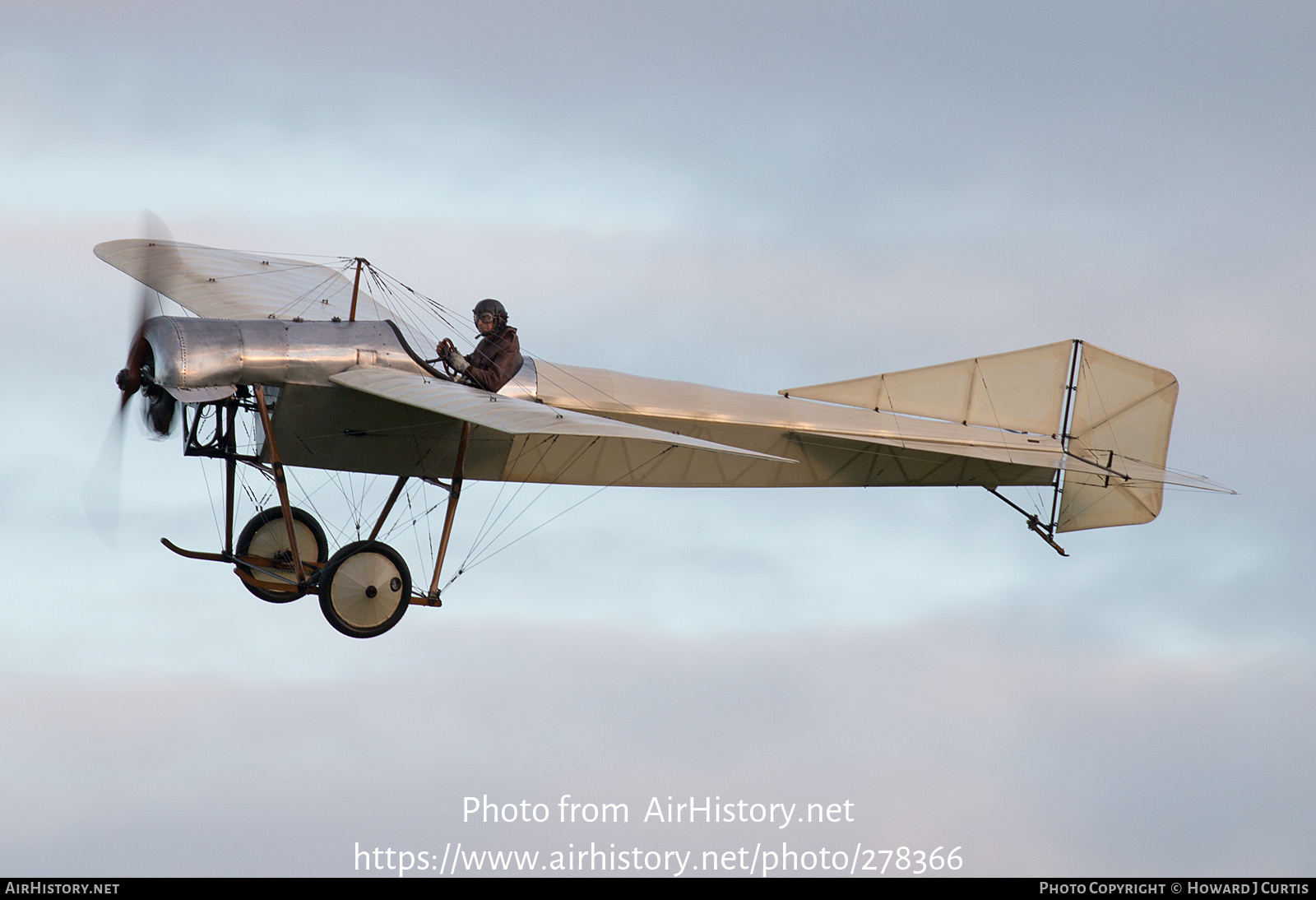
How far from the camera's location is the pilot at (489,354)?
54.2 ft

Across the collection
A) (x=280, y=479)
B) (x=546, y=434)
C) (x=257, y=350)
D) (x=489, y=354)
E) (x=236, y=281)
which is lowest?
(x=280, y=479)

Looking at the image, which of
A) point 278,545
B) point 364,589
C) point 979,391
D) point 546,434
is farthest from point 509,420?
point 979,391

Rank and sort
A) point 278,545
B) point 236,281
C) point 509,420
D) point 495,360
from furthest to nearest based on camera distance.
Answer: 1. point 236,281
2. point 278,545
3. point 495,360
4. point 509,420

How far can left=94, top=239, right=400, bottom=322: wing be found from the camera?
58.1ft

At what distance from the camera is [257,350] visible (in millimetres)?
15547

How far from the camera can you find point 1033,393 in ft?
61.6

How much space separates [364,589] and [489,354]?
2776 mm

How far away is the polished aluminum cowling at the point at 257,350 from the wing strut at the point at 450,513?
99 cm

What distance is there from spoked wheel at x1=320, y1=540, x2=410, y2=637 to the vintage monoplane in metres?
0.02

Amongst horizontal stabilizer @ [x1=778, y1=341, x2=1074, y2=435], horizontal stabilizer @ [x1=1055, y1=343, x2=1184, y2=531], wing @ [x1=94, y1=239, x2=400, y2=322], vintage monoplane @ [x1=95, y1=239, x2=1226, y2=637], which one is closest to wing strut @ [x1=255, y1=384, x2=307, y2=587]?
vintage monoplane @ [x1=95, y1=239, x2=1226, y2=637]

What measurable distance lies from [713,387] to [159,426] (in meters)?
5.95

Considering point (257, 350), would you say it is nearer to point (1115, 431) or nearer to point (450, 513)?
point (450, 513)

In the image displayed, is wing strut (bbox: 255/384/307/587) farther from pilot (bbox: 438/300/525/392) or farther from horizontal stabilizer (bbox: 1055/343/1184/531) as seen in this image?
horizontal stabilizer (bbox: 1055/343/1184/531)

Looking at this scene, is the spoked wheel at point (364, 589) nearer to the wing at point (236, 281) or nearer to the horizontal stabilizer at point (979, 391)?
the wing at point (236, 281)
